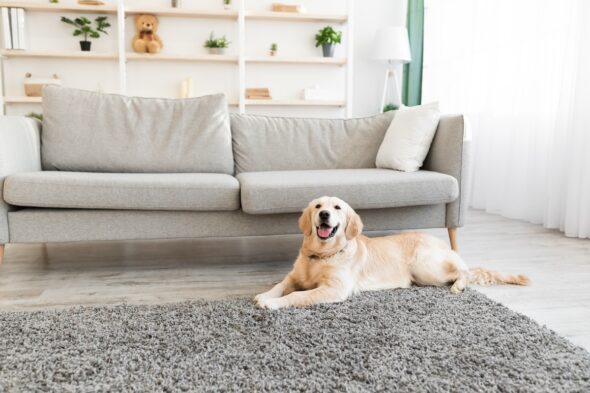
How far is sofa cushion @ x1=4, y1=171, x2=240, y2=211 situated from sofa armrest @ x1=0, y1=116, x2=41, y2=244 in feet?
0.24

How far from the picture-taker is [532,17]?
389 cm

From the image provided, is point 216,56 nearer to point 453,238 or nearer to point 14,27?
point 14,27

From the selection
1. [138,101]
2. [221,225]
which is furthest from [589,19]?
[138,101]

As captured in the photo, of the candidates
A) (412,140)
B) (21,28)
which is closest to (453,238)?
(412,140)

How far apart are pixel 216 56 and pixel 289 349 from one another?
3965 millimetres

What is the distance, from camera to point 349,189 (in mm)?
2531

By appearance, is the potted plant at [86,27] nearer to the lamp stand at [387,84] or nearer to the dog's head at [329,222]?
the lamp stand at [387,84]

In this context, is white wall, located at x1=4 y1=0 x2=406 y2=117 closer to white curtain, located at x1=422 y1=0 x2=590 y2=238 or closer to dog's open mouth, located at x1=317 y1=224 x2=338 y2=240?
white curtain, located at x1=422 y1=0 x2=590 y2=238

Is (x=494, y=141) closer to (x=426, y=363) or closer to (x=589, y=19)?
(x=589, y=19)

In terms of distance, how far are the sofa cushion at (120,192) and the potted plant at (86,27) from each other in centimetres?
290

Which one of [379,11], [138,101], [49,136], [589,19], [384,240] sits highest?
[379,11]

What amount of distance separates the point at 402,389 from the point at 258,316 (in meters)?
0.66

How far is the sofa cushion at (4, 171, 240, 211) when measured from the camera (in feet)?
7.62

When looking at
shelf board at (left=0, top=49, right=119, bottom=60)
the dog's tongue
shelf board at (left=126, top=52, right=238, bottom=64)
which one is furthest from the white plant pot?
the dog's tongue
